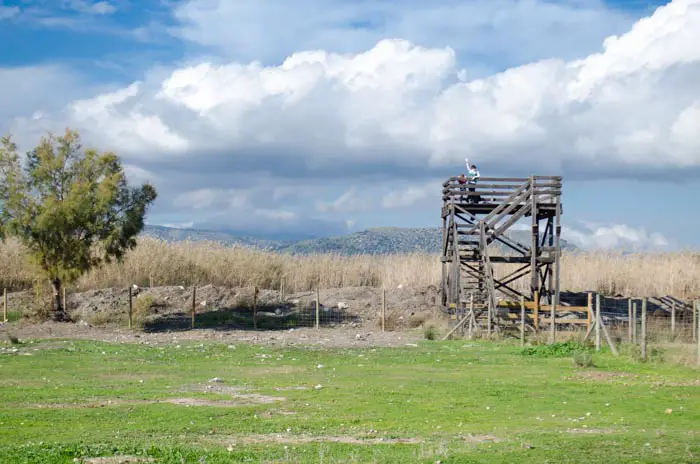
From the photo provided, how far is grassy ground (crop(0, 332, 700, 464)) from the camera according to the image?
39.7 feet

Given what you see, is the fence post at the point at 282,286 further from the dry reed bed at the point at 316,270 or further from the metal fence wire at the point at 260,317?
the metal fence wire at the point at 260,317

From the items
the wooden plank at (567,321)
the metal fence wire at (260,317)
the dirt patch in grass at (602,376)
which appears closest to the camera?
the dirt patch in grass at (602,376)

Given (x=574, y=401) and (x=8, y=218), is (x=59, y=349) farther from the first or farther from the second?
(x=574, y=401)

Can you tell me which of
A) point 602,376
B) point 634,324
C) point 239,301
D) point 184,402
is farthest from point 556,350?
point 239,301

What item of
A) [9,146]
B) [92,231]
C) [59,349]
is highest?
[9,146]

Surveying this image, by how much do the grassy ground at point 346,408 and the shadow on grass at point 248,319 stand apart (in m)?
12.9

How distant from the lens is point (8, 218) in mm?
38062

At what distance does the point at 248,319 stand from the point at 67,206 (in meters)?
10.5

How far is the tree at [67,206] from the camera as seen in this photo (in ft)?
124

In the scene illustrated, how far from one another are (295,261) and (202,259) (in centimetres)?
651

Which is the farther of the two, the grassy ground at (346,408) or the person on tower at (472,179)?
the person on tower at (472,179)

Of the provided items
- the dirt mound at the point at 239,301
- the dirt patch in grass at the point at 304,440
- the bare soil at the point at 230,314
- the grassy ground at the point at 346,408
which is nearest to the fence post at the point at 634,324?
the grassy ground at the point at 346,408

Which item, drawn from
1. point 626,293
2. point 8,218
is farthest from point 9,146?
point 626,293

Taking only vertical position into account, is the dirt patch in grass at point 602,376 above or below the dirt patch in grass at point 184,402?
above
